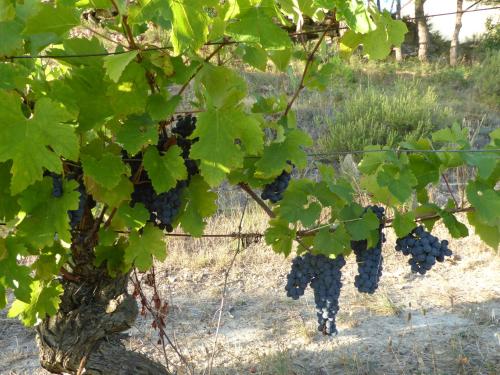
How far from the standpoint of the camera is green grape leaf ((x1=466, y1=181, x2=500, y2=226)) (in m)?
1.67

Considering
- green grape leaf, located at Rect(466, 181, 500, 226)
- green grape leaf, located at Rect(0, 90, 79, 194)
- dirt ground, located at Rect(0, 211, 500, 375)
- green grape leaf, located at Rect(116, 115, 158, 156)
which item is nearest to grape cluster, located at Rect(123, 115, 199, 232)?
green grape leaf, located at Rect(116, 115, 158, 156)

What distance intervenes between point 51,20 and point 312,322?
293cm

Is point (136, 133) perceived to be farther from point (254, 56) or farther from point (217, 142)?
point (254, 56)

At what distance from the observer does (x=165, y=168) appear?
1.50 meters

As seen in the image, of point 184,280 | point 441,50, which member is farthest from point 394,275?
point 441,50

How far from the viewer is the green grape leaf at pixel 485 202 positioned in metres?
1.67

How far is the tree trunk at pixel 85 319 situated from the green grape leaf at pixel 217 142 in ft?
2.74

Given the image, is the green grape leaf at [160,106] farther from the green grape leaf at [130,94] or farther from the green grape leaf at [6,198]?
the green grape leaf at [6,198]

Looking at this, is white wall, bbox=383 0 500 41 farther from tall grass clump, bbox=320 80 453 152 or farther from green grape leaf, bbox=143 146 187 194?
green grape leaf, bbox=143 146 187 194

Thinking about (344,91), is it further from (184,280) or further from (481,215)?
(481,215)

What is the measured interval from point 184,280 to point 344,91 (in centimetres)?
526

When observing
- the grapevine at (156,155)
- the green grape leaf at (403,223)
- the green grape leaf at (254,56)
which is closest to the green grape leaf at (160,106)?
the grapevine at (156,155)

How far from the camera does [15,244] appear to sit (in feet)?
4.97

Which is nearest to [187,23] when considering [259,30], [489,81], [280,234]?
[259,30]
